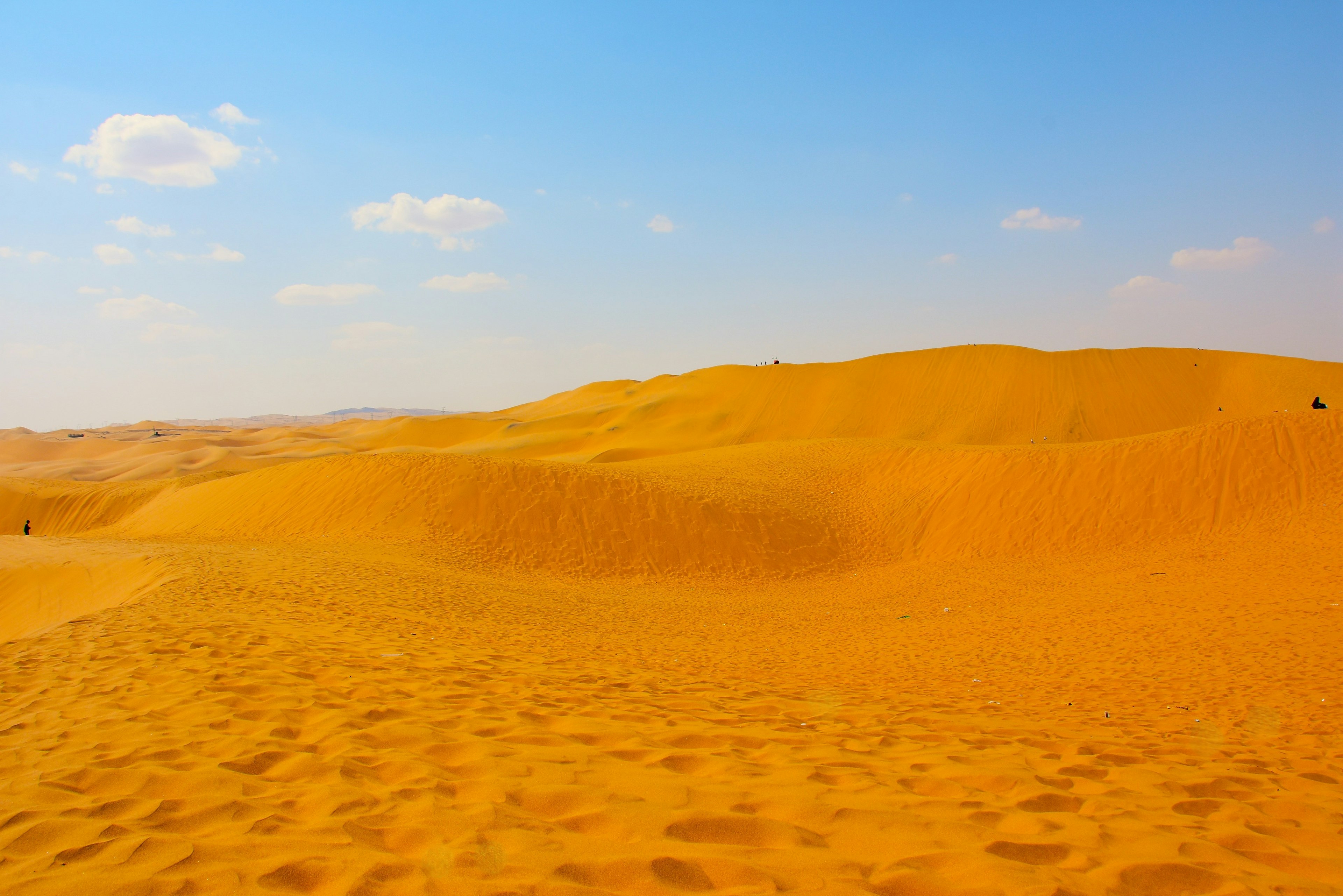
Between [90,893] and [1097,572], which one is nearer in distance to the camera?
[90,893]

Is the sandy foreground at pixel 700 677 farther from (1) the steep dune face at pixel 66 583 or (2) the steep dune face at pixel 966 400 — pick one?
(2) the steep dune face at pixel 966 400

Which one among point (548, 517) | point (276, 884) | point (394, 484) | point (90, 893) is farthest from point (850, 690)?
point (394, 484)

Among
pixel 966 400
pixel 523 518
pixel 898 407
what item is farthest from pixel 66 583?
pixel 966 400

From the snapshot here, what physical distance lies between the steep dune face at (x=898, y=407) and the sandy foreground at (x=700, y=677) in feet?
63.6

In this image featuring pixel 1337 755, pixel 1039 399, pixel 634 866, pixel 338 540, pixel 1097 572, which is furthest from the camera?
pixel 1039 399

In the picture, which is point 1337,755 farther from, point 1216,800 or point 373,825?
point 373,825

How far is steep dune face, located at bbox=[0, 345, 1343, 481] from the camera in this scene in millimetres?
41625

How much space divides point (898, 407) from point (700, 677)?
132 ft

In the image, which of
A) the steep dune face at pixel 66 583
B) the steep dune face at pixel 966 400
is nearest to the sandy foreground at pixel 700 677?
the steep dune face at pixel 66 583

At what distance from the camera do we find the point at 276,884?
268 centimetres

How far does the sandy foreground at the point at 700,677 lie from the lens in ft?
10.1

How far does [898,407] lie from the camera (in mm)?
45281

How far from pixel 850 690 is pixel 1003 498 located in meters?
15.0

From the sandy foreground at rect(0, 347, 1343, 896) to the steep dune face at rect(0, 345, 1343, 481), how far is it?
19.4m
